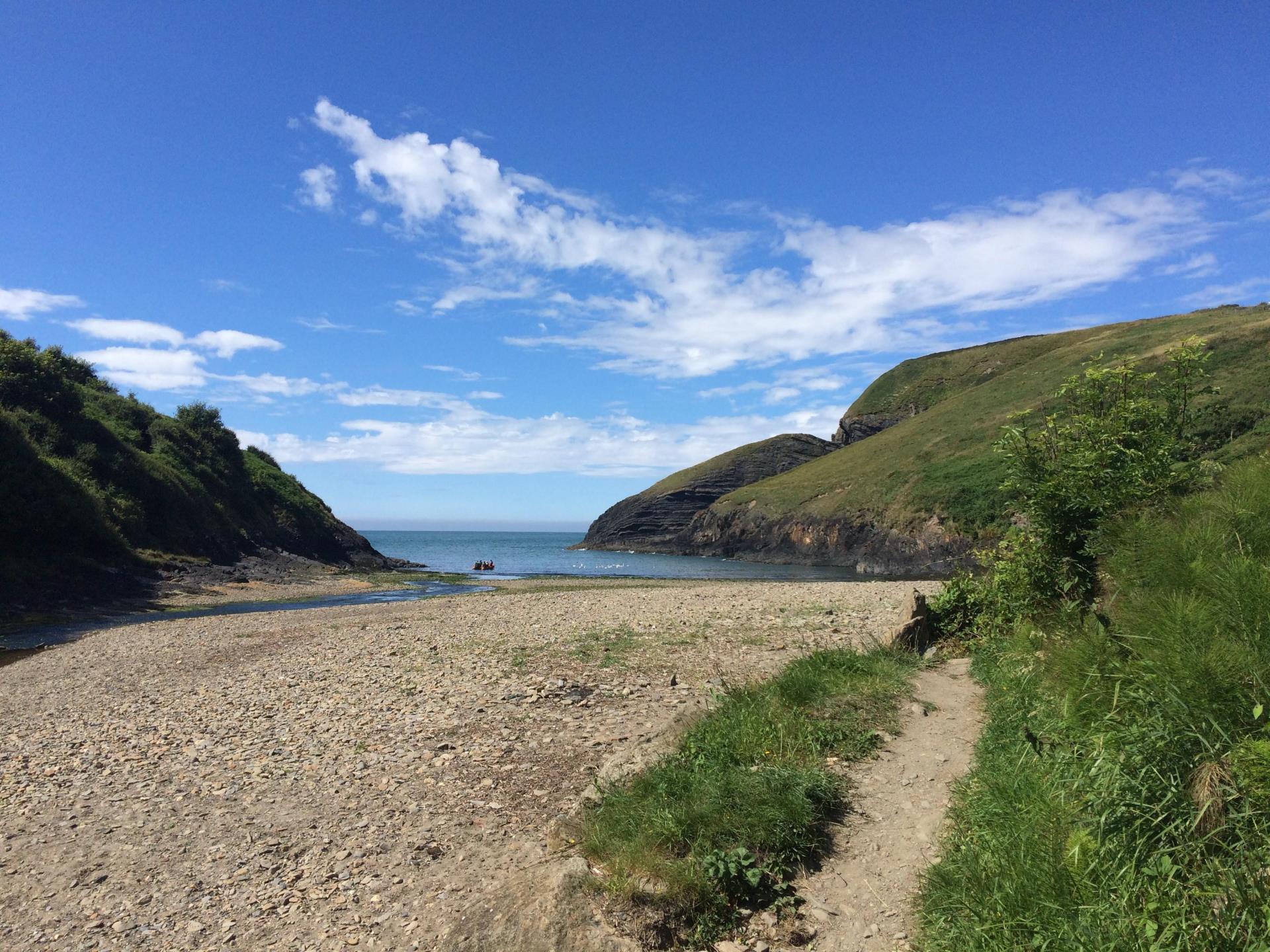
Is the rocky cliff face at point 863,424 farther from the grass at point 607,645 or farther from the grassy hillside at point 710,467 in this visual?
the grass at point 607,645

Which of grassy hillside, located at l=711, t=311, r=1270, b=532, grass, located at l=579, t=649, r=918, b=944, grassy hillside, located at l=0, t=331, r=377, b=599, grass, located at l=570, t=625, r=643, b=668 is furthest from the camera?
grassy hillside, located at l=711, t=311, r=1270, b=532

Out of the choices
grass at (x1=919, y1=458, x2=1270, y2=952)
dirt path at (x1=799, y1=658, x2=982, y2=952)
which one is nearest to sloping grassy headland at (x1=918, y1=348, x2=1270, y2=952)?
grass at (x1=919, y1=458, x2=1270, y2=952)

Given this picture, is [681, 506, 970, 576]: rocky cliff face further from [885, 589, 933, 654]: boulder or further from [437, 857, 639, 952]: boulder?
[437, 857, 639, 952]: boulder

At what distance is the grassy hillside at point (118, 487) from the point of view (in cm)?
3706

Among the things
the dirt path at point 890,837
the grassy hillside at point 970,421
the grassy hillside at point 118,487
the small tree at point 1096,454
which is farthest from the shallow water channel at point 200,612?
the grassy hillside at point 970,421

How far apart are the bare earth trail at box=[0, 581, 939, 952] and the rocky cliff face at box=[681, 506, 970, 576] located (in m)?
40.0

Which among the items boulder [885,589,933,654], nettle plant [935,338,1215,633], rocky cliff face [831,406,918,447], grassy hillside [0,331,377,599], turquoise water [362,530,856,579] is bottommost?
turquoise water [362,530,856,579]

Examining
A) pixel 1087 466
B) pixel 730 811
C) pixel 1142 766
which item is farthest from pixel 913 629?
pixel 1142 766

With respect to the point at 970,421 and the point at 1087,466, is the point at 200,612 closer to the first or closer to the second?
the point at 1087,466

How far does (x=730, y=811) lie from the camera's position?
6.45 m

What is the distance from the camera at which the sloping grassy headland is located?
11.8 feet

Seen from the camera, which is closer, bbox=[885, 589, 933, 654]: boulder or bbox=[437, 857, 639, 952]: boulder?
bbox=[437, 857, 639, 952]: boulder

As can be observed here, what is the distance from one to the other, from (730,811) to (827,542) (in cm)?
8565

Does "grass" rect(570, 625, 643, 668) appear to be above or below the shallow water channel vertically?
below
